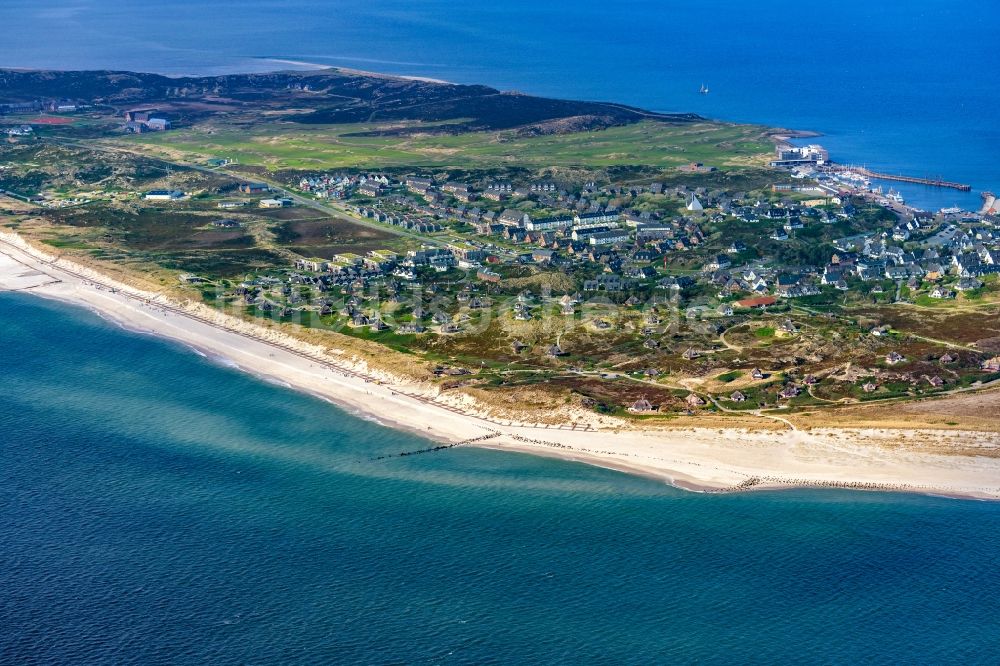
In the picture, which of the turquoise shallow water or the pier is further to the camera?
the pier

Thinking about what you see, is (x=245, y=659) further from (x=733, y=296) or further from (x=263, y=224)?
(x=263, y=224)

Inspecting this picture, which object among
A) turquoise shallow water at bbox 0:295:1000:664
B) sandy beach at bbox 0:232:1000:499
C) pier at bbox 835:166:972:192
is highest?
pier at bbox 835:166:972:192

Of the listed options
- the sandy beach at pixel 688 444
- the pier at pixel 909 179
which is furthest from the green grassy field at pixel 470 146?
the sandy beach at pixel 688 444

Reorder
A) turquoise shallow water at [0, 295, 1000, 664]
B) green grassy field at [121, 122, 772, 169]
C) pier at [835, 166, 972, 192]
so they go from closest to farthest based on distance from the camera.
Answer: turquoise shallow water at [0, 295, 1000, 664]
pier at [835, 166, 972, 192]
green grassy field at [121, 122, 772, 169]

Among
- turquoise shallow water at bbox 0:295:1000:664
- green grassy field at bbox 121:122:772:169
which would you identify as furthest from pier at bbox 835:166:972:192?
turquoise shallow water at bbox 0:295:1000:664

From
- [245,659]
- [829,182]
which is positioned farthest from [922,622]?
[829,182]

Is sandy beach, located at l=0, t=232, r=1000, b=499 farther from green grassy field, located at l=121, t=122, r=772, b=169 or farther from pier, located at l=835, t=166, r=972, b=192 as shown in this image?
pier, located at l=835, t=166, r=972, b=192
